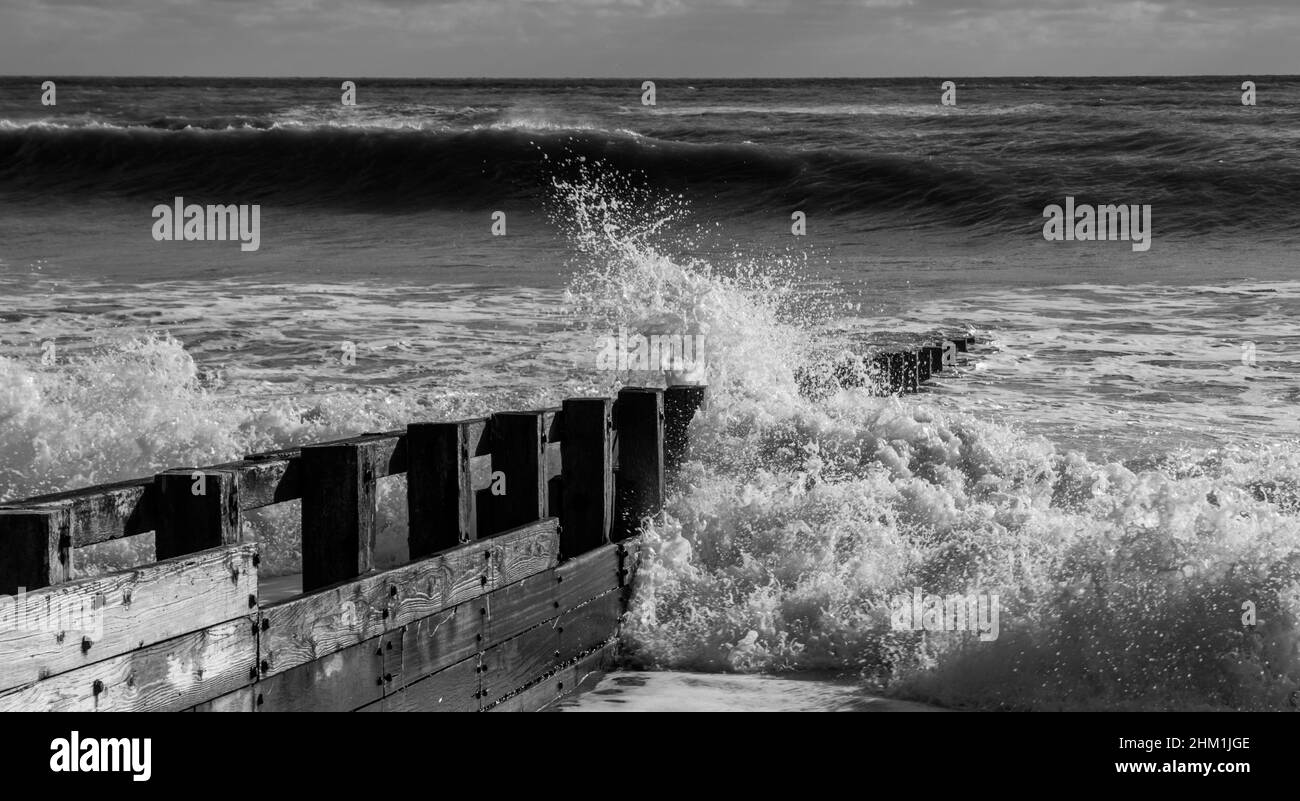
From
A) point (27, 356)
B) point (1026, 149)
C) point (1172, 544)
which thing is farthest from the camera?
point (1026, 149)

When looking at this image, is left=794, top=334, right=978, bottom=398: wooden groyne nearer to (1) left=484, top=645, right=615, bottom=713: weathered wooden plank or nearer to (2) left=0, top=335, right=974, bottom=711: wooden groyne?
(2) left=0, top=335, right=974, bottom=711: wooden groyne

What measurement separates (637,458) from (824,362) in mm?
2983

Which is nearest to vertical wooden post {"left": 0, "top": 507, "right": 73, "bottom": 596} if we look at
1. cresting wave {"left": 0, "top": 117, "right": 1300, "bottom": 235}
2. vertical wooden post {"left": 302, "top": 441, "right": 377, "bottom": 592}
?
vertical wooden post {"left": 302, "top": 441, "right": 377, "bottom": 592}

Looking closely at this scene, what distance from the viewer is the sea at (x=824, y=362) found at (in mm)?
5176

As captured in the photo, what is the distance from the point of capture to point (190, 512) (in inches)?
154

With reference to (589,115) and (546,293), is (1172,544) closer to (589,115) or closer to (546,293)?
(546,293)

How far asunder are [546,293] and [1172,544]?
10.4 metres

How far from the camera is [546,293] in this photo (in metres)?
14.9

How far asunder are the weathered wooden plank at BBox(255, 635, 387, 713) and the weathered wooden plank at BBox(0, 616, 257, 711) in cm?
13

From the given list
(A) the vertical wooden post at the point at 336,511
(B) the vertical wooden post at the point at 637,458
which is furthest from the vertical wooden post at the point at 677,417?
(A) the vertical wooden post at the point at 336,511

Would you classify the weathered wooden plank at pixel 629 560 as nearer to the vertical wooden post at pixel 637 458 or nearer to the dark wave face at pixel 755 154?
the vertical wooden post at pixel 637 458

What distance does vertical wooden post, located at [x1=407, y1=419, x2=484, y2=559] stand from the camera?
15.5 ft

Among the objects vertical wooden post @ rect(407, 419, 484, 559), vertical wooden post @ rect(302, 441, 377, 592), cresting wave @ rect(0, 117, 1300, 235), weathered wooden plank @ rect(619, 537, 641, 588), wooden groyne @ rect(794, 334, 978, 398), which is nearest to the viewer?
vertical wooden post @ rect(302, 441, 377, 592)
